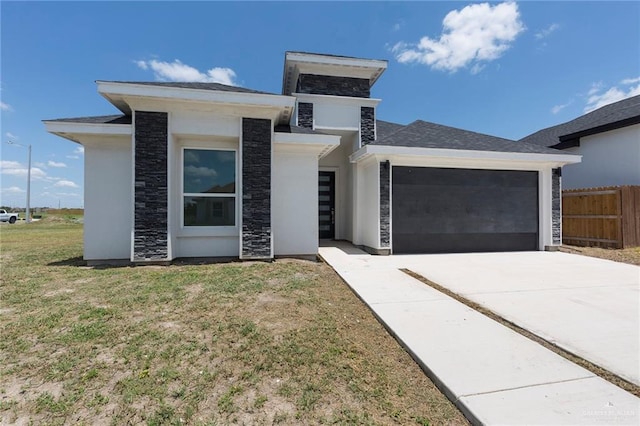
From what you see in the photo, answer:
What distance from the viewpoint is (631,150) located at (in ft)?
35.0

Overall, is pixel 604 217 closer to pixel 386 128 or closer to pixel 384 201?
pixel 384 201

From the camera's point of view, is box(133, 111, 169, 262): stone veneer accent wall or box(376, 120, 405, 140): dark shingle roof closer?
box(133, 111, 169, 262): stone veneer accent wall

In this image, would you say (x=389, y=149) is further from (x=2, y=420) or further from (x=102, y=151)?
(x=2, y=420)

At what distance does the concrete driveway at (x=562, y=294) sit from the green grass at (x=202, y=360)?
1838 millimetres

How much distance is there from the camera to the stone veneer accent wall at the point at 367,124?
383 inches

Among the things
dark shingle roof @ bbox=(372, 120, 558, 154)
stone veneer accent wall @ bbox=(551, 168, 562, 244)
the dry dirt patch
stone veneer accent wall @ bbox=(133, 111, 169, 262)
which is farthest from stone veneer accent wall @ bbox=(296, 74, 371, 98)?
the dry dirt patch

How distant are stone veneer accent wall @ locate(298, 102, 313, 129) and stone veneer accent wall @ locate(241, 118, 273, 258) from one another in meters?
2.64

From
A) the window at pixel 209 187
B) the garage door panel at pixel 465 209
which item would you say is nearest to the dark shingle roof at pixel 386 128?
the garage door panel at pixel 465 209

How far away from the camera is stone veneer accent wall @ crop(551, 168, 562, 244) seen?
9.28 meters

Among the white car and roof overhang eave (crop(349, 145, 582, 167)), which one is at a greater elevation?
roof overhang eave (crop(349, 145, 582, 167))

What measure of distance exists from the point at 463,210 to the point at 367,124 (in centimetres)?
→ 424

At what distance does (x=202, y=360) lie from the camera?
266 centimetres

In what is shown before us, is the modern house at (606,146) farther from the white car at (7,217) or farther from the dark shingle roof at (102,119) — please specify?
the white car at (7,217)

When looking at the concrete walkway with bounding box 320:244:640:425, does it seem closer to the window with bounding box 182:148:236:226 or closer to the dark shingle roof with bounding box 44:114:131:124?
the window with bounding box 182:148:236:226
